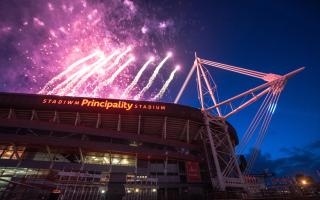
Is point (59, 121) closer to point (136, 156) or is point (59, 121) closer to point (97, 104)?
point (97, 104)

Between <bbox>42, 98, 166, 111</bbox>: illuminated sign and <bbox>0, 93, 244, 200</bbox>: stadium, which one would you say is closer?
<bbox>0, 93, 244, 200</bbox>: stadium

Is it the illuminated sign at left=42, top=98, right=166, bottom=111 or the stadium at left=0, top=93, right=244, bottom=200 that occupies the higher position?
the illuminated sign at left=42, top=98, right=166, bottom=111

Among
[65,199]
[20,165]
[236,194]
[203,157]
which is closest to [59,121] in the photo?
[20,165]

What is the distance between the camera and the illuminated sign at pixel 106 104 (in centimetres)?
2650

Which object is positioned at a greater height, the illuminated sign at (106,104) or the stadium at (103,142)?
the illuminated sign at (106,104)

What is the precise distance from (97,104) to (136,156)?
10.4 metres

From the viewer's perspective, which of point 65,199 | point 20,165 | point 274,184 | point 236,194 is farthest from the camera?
point 20,165

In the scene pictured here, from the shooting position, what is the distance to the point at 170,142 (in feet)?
90.6

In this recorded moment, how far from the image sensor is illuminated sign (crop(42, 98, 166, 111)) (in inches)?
1043

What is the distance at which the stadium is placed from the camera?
23.5 meters

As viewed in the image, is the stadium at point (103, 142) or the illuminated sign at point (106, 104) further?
the illuminated sign at point (106, 104)

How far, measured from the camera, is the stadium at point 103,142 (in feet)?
77.1

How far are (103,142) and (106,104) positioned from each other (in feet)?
19.4

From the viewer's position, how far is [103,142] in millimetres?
25547
